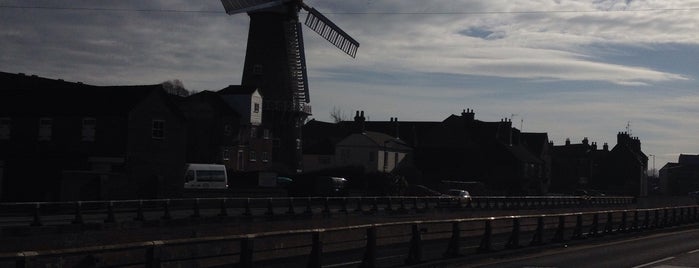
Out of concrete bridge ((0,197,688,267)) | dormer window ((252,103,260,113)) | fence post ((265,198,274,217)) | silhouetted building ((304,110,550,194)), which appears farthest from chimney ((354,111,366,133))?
fence post ((265,198,274,217))

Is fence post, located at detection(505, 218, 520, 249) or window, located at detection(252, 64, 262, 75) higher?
window, located at detection(252, 64, 262, 75)

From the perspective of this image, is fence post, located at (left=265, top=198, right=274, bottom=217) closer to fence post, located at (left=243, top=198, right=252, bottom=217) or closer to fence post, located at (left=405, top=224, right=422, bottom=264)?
fence post, located at (left=243, top=198, right=252, bottom=217)

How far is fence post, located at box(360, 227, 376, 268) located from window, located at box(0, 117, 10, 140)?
4735cm

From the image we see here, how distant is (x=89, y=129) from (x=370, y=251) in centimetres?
4285

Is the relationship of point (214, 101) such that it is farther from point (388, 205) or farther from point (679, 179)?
point (679, 179)

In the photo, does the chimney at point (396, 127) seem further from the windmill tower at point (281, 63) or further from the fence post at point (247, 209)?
the fence post at point (247, 209)

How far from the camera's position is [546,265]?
72.2 ft

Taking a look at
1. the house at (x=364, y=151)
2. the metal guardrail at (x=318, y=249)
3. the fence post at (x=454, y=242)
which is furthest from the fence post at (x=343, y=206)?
the house at (x=364, y=151)

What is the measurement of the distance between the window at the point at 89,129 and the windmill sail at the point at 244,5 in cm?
2735

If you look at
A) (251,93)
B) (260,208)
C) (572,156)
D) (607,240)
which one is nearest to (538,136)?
(572,156)

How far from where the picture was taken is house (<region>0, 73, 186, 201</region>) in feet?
184

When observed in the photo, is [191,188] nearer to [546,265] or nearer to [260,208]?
[260,208]

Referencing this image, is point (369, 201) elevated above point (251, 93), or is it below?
below

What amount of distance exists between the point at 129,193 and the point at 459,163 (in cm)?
6845
